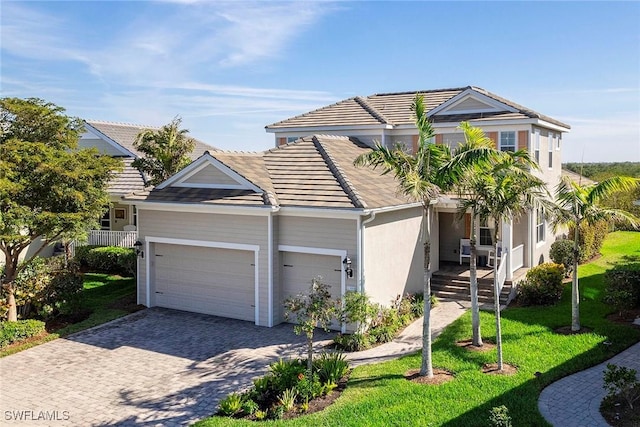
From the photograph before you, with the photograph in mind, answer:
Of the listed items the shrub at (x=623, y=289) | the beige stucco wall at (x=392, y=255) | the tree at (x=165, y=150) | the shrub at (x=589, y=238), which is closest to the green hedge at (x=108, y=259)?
the tree at (x=165, y=150)

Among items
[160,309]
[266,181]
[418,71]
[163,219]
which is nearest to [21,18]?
[163,219]

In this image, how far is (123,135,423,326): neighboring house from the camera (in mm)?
14766

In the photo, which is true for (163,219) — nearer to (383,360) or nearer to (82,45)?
(82,45)

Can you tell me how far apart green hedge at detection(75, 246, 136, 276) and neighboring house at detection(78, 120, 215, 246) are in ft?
2.97

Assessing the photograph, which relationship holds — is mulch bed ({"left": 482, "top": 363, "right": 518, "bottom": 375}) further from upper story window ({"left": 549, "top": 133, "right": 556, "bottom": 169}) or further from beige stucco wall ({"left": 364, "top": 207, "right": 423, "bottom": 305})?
upper story window ({"left": 549, "top": 133, "right": 556, "bottom": 169})

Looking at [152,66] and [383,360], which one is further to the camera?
[152,66]

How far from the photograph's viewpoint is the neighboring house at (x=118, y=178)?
24.6 meters

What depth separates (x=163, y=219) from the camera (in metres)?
17.3

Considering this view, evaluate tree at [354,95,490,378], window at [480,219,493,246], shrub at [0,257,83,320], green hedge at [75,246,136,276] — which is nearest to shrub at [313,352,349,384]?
tree at [354,95,490,378]

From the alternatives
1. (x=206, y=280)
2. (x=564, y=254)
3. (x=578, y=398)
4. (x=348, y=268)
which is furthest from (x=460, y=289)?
(x=206, y=280)

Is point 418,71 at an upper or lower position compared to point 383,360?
upper

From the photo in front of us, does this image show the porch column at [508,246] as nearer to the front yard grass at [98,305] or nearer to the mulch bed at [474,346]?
the mulch bed at [474,346]

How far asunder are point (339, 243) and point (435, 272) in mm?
6691

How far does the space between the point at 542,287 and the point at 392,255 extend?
5.16m
